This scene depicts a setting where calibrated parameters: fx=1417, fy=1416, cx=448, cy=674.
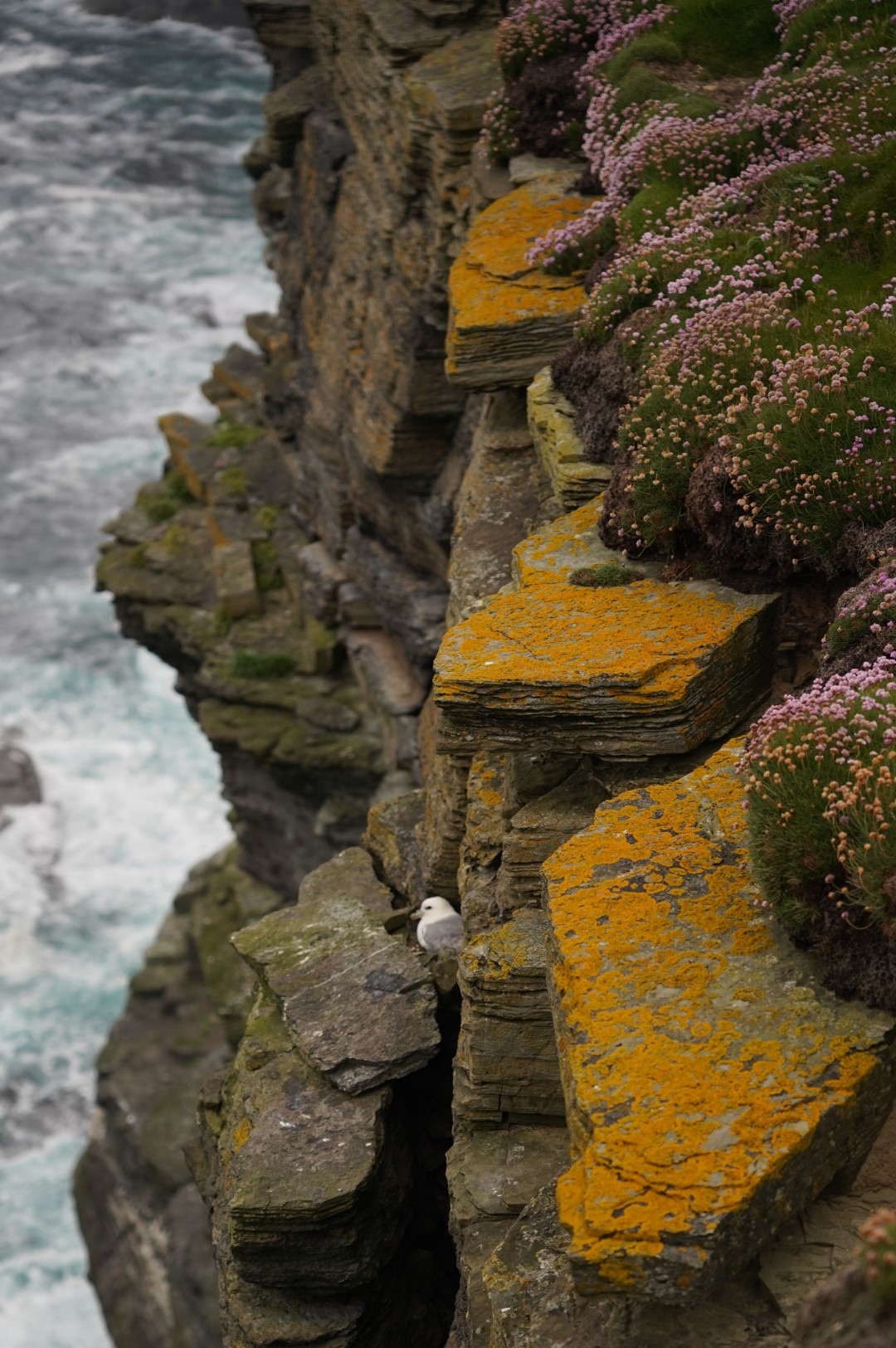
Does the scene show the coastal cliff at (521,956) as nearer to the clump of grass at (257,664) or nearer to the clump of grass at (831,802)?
the clump of grass at (831,802)

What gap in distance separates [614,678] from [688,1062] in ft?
8.92

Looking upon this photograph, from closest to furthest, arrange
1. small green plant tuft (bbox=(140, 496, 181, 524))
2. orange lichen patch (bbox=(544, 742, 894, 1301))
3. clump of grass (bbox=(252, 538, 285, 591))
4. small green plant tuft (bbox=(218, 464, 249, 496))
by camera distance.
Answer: orange lichen patch (bbox=(544, 742, 894, 1301)) < clump of grass (bbox=(252, 538, 285, 591)) < small green plant tuft (bbox=(218, 464, 249, 496)) < small green plant tuft (bbox=(140, 496, 181, 524))

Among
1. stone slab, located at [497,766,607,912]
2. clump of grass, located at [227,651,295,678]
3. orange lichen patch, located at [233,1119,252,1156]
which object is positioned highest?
stone slab, located at [497,766,607,912]

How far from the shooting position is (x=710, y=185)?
12.0 m

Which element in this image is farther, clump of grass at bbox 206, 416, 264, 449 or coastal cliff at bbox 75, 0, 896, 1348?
clump of grass at bbox 206, 416, 264, 449

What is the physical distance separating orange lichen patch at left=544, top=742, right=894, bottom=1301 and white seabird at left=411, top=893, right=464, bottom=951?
11.4 feet

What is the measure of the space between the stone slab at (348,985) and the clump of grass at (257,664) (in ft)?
48.3

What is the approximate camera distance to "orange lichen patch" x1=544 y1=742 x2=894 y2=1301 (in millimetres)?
5781

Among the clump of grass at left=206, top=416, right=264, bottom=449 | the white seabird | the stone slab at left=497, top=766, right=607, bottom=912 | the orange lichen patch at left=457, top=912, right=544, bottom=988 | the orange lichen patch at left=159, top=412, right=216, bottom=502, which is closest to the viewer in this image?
the orange lichen patch at left=457, top=912, right=544, bottom=988

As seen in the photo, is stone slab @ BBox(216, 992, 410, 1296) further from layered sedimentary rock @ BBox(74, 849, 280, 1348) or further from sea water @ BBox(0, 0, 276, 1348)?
sea water @ BBox(0, 0, 276, 1348)

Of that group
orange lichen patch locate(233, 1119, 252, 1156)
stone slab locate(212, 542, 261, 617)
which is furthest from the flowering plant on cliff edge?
stone slab locate(212, 542, 261, 617)

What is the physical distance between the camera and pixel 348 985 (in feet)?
36.1

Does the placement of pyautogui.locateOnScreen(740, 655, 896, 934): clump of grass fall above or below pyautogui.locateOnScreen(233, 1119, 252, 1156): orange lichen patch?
above

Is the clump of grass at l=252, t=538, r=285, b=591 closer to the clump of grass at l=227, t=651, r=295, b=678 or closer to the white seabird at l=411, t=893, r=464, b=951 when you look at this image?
the clump of grass at l=227, t=651, r=295, b=678
